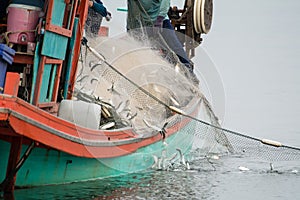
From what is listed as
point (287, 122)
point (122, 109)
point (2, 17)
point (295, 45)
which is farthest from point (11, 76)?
point (295, 45)

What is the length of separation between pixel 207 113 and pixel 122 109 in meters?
4.19

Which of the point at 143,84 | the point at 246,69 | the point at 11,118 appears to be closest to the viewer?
the point at 11,118

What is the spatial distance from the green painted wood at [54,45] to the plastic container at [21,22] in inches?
7.9

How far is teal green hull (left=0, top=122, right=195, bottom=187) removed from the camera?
24.5ft

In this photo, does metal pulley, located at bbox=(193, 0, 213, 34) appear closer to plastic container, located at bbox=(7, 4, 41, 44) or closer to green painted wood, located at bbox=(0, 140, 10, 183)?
plastic container, located at bbox=(7, 4, 41, 44)

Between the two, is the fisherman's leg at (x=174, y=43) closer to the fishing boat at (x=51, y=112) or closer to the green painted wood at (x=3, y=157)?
the fishing boat at (x=51, y=112)

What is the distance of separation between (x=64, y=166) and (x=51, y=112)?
27.1 inches

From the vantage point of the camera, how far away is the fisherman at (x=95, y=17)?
10074 mm

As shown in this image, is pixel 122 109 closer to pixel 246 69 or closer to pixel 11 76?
pixel 11 76

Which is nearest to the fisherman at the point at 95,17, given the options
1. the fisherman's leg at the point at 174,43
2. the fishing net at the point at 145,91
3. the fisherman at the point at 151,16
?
the fishing net at the point at 145,91

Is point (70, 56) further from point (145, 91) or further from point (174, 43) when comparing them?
point (174, 43)

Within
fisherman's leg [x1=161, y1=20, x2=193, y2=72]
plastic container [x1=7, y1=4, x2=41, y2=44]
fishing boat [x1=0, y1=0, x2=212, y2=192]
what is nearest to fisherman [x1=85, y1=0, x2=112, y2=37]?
fishing boat [x1=0, y1=0, x2=212, y2=192]

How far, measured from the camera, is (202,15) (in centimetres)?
1490

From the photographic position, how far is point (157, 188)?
912 centimetres
